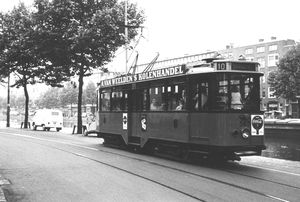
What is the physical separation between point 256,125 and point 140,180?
4123 millimetres

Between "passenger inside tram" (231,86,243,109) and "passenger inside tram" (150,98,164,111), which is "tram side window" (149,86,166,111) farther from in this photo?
"passenger inside tram" (231,86,243,109)

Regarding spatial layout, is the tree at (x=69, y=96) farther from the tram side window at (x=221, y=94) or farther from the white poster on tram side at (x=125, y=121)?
the tram side window at (x=221, y=94)

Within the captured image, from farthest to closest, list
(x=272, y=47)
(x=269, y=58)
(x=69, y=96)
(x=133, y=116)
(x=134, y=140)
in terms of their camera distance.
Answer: (x=69, y=96) < (x=269, y=58) < (x=272, y=47) < (x=134, y=140) < (x=133, y=116)

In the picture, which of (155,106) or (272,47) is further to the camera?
(272,47)

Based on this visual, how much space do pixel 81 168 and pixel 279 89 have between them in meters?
47.3

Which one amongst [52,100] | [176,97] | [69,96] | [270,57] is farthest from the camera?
[52,100]

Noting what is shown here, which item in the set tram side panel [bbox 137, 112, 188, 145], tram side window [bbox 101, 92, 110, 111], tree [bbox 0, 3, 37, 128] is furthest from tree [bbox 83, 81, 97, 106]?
Answer: tram side panel [bbox 137, 112, 188, 145]

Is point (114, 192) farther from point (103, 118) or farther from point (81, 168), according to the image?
point (103, 118)

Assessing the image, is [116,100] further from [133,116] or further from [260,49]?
[260,49]

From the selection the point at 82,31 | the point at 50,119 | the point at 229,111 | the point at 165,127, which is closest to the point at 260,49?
the point at 50,119

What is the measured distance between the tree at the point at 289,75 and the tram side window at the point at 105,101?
39130 millimetres

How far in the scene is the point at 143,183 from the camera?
8445 millimetres

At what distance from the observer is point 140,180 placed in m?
8.81

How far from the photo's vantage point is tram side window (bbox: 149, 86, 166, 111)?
506 inches
